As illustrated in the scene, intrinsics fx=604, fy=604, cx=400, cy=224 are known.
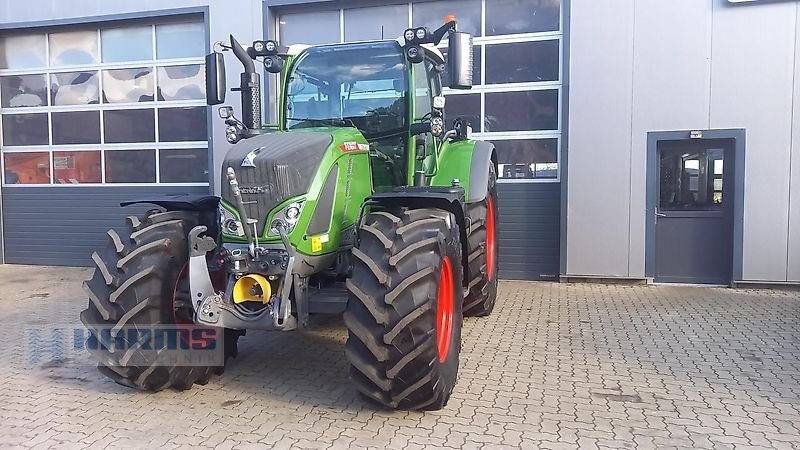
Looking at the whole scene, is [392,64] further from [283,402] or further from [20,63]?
[20,63]

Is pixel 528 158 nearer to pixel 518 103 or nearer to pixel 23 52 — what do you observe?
pixel 518 103

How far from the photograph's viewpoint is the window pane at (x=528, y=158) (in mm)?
8148

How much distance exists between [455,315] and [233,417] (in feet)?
5.06

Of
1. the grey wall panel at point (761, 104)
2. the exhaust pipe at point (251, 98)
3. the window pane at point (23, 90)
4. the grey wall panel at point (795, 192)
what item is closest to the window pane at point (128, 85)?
the window pane at point (23, 90)

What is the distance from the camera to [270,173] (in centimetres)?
373

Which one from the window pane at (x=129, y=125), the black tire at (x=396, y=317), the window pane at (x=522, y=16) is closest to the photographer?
the black tire at (x=396, y=317)

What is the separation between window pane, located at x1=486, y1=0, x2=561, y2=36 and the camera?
8.03 m

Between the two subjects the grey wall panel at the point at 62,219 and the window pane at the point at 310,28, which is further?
the grey wall panel at the point at 62,219

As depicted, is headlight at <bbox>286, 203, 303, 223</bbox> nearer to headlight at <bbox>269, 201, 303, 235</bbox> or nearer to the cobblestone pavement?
headlight at <bbox>269, 201, 303, 235</bbox>

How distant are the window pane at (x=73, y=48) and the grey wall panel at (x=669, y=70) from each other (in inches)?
321

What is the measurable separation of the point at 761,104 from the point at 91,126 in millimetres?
9683

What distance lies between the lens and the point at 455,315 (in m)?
4.02

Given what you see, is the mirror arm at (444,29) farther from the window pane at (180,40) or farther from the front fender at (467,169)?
the window pane at (180,40)

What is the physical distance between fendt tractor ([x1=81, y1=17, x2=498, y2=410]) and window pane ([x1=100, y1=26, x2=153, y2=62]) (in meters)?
5.48
